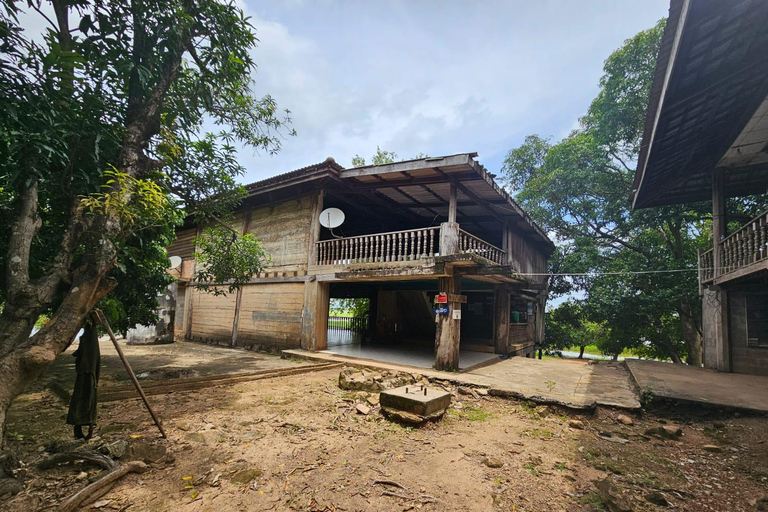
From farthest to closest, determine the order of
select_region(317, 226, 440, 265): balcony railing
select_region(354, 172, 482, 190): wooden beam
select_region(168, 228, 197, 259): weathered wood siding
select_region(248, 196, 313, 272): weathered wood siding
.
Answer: select_region(168, 228, 197, 259): weathered wood siding < select_region(248, 196, 313, 272): weathered wood siding < select_region(317, 226, 440, 265): balcony railing < select_region(354, 172, 482, 190): wooden beam

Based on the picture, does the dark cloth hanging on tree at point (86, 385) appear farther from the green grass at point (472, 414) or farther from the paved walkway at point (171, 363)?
the green grass at point (472, 414)

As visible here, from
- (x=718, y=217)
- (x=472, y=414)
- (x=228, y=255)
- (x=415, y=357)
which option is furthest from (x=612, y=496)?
(x=718, y=217)

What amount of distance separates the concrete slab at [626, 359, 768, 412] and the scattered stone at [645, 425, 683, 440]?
37.8 inches

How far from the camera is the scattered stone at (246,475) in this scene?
11.7 feet

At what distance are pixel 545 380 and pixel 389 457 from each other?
5.23 m

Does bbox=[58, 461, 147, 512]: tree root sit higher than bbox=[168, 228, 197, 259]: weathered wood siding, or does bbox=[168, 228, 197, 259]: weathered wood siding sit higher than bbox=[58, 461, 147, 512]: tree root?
bbox=[168, 228, 197, 259]: weathered wood siding

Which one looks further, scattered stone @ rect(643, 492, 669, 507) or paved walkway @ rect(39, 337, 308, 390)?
paved walkway @ rect(39, 337, 308, 390)

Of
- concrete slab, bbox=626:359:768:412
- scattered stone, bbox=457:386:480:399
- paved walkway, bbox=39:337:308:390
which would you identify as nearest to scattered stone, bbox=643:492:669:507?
concrete slab, bbox=626:359:768:412

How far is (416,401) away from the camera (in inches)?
215

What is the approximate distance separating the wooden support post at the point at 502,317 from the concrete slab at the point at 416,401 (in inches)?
263

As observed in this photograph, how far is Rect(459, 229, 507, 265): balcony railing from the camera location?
29.4 feet

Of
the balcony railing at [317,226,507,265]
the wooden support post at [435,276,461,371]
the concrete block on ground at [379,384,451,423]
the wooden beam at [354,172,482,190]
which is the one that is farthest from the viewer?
the balcony railing at [317,226,507,265]

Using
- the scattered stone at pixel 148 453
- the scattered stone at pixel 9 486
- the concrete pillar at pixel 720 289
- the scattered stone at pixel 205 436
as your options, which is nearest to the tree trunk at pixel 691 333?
the concrete pillar at pixel 720 289

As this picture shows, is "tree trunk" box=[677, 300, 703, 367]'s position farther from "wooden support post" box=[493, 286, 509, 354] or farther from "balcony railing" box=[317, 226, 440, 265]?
"balcony railing" box=[317, 226, 440, 265]
